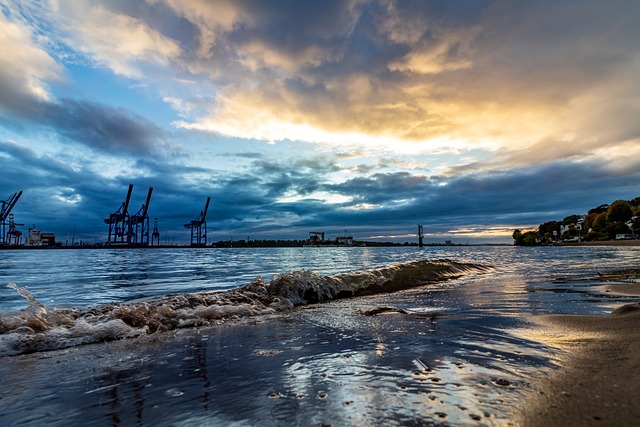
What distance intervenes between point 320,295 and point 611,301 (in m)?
5.99

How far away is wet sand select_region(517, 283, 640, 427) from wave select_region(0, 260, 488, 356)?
4934 mm

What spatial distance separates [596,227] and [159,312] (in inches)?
5830

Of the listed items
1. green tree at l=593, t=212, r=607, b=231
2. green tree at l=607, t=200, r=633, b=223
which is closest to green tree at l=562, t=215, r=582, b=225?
green tree at l=593, t=212, r=607, b=231

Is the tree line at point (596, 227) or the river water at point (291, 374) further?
the tree line at point (596, 227)

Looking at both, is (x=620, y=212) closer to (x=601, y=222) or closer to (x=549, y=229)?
(x=601, y=222)

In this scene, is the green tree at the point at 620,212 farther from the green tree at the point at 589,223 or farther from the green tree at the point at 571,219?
the green tree at the point at 571,219

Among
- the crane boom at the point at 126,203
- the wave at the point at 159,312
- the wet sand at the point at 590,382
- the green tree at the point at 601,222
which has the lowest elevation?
the wave at the point at 159,312

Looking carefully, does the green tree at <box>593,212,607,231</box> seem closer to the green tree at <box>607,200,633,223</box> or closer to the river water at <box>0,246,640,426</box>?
the green tree at <box>607,200,633,223</box>

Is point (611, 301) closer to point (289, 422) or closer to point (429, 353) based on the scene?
point (429, 353)

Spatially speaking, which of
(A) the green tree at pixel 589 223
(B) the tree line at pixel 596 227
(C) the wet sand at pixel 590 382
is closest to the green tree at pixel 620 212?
(B) the tree line at pixel 596 227

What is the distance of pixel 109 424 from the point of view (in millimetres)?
2096

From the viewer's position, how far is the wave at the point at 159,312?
459cm

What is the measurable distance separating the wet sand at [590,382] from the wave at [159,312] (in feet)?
16.2

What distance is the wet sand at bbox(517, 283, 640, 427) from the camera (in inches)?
72.5
